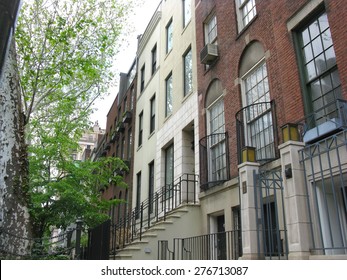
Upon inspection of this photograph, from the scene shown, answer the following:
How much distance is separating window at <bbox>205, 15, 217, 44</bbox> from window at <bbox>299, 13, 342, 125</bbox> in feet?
18.6

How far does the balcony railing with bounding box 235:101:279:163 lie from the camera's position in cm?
905

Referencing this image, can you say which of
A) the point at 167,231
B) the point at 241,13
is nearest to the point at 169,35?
the point at 241,13

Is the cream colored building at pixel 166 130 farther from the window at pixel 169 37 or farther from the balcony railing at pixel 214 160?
the balcony railing at pixel 214 160

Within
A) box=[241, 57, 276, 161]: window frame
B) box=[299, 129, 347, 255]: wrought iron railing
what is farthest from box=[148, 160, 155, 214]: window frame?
box=[299, 129, 347, 255]: wrought iron railing

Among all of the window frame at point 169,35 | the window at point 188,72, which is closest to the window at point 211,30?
the window at point 188,72

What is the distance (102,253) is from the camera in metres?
7.80

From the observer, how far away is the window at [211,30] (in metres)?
13.8

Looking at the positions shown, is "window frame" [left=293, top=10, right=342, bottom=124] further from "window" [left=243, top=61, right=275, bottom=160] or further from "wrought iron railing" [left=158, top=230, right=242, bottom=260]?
"wrought iron railing" [left=158, top=230, right=242, bottom=260]

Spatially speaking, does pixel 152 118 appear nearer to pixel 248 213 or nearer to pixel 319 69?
pixel 319 69

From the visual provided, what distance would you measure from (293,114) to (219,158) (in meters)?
3.92

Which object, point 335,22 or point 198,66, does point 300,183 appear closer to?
point 335,22

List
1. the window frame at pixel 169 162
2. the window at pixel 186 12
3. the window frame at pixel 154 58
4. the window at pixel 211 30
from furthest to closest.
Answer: the window frame at pixel 154 58, the window at pixel 186 12, the window frame at pixel 169 162, the window at pixel 211 30

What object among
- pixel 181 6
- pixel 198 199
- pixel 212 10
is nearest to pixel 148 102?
Answer: pixel 181 6

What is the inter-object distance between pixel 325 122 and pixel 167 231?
6571 millimetres
